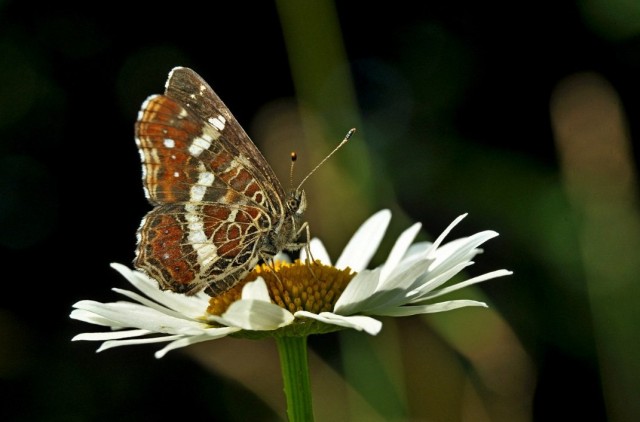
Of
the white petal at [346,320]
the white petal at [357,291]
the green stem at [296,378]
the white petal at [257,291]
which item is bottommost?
the green stem at [296,378]

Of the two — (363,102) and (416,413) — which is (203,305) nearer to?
(416,413)

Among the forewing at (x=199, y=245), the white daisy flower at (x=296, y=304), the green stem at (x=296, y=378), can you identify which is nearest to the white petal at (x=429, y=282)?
the white daisy flower at (x=296, y=304)

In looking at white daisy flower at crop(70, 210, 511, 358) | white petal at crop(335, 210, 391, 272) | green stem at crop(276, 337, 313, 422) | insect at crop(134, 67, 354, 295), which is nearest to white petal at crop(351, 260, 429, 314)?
white daisy flower at crop(70, 210, 511, 358)

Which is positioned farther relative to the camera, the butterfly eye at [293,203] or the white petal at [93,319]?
the butterfly eye at [293,203]

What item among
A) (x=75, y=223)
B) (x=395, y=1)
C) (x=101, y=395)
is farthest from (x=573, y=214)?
(x=75, y=223)

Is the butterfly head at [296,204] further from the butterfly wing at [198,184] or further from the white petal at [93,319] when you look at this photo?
the white petal at [93,319]

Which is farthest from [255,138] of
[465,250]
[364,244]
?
[465,250]

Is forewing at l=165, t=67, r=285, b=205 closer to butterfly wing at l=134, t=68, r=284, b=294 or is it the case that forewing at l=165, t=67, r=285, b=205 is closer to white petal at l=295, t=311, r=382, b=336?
butterfly wing at l=134, t=68, r=284, b=294
